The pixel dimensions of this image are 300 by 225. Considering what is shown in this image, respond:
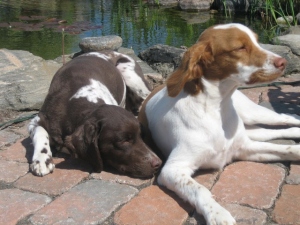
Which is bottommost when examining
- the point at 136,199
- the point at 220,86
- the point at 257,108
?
the point at 136,199

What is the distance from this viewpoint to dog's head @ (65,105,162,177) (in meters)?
4.02

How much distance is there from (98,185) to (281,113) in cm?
212

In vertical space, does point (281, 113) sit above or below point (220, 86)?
below

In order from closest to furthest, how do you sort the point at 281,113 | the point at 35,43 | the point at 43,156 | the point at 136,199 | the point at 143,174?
1. the point at 136,199
2. the point at 143,174
3. the point at 43,156
4. the point at 281,113
5. the point at 35,43

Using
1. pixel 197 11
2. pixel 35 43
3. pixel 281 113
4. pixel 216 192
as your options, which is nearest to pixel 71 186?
pixel 216 192

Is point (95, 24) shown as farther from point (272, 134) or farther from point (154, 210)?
point (154, 210)


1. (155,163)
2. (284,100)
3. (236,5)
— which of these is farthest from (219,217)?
(236,5)

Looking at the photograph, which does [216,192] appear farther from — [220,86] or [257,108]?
[257,108]

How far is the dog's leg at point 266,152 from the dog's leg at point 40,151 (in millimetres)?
1496

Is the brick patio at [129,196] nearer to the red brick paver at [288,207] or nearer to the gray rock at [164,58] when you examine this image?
the red brick paver at [288,207]

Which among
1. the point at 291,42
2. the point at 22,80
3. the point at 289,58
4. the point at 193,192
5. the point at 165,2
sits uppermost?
the point at 165,2

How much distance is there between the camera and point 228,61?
3727 mm

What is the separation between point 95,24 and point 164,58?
4703mm

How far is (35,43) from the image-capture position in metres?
9.30
